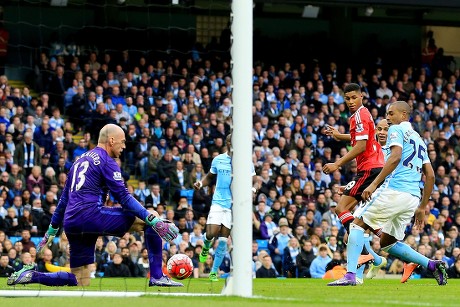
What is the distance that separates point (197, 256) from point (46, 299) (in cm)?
1076

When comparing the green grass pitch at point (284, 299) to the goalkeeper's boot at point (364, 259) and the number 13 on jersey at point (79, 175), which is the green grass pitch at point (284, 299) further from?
the goalkeeper's boot at point (364, 259)

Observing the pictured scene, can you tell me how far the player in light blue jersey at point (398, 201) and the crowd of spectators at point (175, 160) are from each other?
6867 millimetres

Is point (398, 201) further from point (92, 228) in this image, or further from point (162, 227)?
point (92, 228)

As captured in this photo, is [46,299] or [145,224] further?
[145,224]

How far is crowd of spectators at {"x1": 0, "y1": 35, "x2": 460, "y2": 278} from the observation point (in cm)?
2153

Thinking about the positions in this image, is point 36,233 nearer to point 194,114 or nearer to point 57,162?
point 57,162

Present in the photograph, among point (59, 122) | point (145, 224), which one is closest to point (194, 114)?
point (59, 122)

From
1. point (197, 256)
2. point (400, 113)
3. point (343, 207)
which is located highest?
point (400, 113)

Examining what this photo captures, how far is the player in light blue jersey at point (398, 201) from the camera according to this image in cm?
1341

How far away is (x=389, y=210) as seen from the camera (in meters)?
13.5

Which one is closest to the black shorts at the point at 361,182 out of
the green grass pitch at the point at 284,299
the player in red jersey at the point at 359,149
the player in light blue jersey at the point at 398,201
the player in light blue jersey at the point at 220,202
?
the player in red jersey at the point at 359,149

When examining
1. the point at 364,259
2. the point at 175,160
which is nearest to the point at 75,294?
the point at 364,259

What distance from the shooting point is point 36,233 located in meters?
21.7

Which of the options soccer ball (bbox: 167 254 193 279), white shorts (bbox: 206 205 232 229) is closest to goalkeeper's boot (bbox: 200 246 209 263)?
white shorts (bbox: 206 205 232 229)
